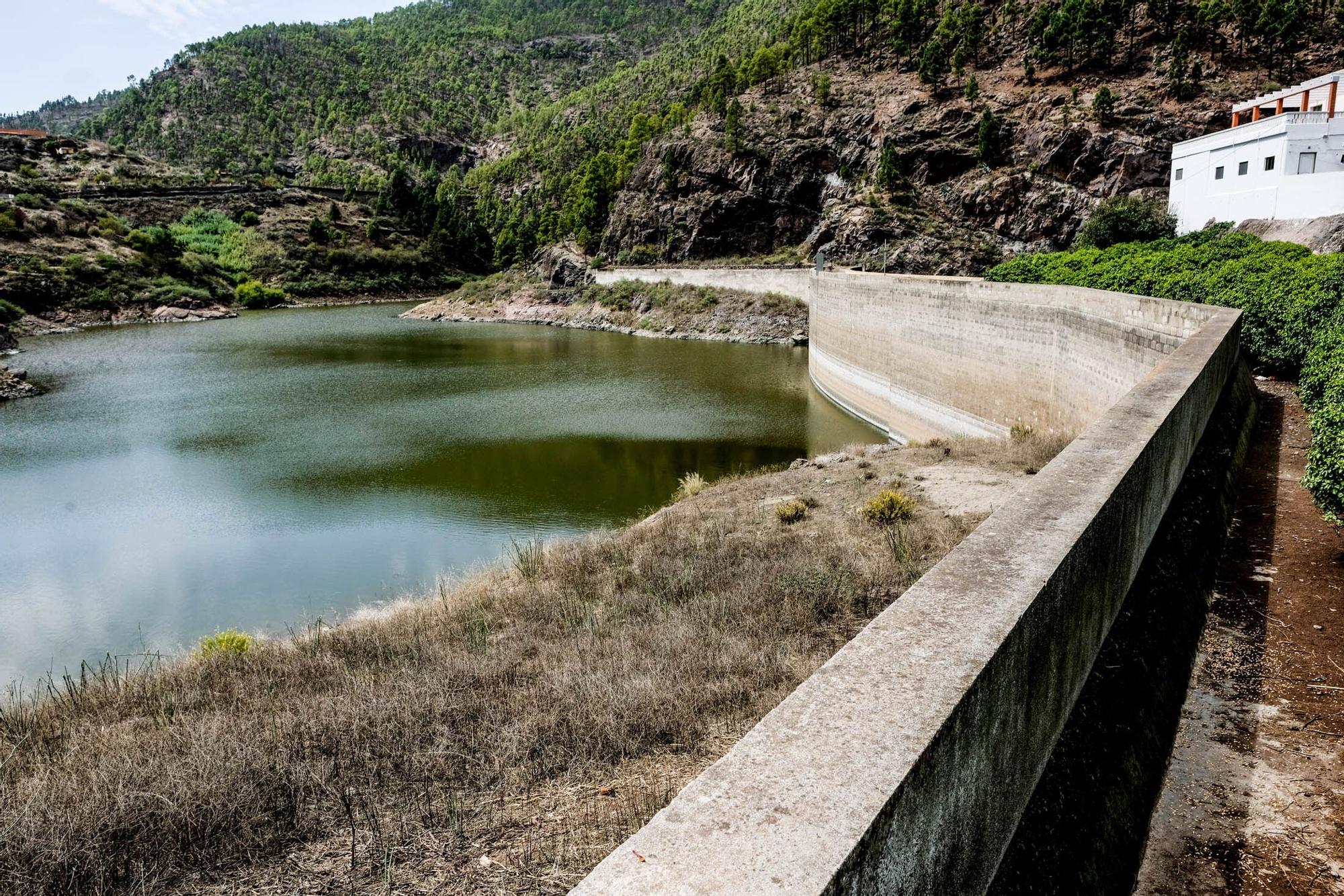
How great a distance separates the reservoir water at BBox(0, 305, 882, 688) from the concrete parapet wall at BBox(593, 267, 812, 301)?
918cm

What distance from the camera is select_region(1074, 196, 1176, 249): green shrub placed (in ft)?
129

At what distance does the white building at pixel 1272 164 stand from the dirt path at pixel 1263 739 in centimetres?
2949

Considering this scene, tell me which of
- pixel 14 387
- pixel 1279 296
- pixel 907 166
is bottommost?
pixel 14 387

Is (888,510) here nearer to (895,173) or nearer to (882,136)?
(895,173)

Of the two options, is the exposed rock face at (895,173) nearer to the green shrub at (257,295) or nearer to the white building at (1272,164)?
the white building at (1272,164)

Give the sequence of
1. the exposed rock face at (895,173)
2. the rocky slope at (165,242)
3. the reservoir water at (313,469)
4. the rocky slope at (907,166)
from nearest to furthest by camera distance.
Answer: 1. the reservoir water at (313,469)
2. the rocky slope at (907,166)
3. the exposed rock face at (895,173)
4. the rocky slope at (165,242)

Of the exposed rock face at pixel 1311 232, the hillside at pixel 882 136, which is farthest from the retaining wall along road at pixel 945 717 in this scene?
the hillside at pixel 882 136

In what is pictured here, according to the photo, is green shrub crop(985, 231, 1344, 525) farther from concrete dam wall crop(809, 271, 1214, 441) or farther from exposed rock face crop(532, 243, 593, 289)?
exposed rock face crop(532, 243, 593, 289)

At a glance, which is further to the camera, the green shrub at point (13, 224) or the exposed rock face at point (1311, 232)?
the green shrub at point (13, 224)

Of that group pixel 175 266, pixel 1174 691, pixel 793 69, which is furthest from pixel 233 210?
pixel 1174 691

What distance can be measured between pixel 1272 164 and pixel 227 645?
124 ft

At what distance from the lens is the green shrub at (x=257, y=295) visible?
74375 millimetres

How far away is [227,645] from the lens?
9141 mm

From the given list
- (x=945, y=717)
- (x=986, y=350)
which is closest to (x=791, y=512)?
(x=945, y=717)
